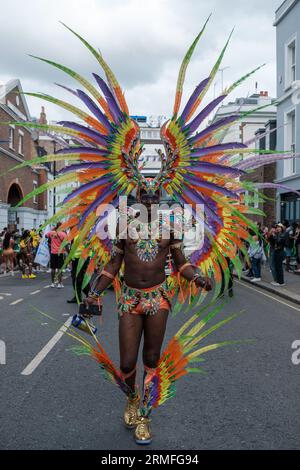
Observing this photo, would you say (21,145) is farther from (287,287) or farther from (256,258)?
(287,287)

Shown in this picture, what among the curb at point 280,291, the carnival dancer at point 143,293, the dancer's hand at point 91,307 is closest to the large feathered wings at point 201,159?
the carnival dancer at point 143,293

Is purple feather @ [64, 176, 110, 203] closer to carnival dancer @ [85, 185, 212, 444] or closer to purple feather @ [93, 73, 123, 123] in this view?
carnival dancer @ [85, 185, 212, 444]

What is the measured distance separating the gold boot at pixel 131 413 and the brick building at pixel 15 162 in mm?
26774

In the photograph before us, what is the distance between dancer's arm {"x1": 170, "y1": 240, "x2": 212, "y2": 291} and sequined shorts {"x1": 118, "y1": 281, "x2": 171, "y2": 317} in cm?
23

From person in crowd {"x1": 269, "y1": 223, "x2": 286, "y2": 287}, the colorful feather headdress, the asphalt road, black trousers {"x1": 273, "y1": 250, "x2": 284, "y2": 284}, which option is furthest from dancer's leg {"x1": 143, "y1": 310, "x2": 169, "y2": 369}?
black trousers {"x1": 273, "y1": 250, "x2": 284, "y2": 284}

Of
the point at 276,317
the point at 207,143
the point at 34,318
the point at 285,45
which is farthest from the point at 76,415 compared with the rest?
the point at 285,45

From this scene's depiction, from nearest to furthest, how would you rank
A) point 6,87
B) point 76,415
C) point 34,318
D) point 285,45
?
1. point 76,415
2. point 34,318
3. point 285,45
4. point 6,87

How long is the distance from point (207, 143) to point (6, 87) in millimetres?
30291

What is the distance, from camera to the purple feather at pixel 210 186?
4.20m

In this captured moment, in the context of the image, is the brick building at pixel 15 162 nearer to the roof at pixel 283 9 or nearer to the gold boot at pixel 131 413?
the roof at pixel 283 9

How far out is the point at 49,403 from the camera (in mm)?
4785

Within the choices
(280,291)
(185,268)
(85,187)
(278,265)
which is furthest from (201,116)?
(278,265)
